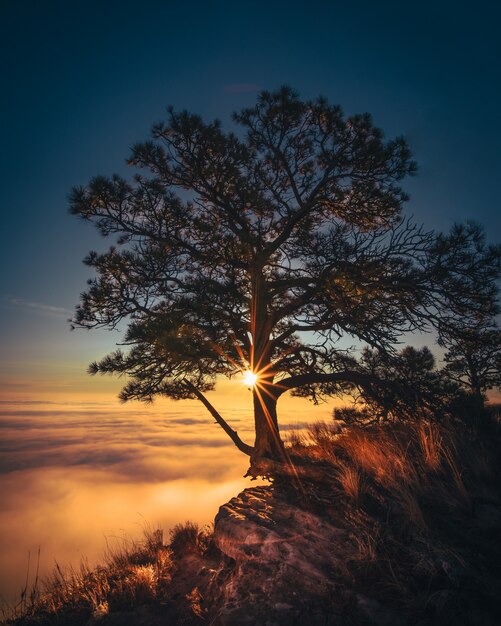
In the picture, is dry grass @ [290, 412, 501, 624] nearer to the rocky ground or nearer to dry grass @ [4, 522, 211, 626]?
the rocky ground

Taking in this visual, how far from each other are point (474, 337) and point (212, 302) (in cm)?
533

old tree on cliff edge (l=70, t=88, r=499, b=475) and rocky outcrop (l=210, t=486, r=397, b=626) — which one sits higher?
old tree on cliff edge (l=70, t=88, r=499, b=475)

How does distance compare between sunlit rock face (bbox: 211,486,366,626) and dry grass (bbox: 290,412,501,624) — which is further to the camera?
sunlit rock face (bbox: 211,486,366,626)

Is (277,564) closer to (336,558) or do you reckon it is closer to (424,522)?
(336,558)

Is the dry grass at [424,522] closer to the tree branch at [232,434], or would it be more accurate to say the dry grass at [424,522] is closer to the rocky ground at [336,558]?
the rocky ground at [336,558]

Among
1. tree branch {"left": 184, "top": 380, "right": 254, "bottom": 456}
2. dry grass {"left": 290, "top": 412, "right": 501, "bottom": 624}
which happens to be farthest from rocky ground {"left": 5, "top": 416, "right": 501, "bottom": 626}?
tree branch {"left": 184, "top": 380, "right": 254, "bottom": 456}

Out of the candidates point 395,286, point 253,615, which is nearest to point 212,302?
point 395,286

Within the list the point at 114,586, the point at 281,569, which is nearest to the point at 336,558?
the point at 281,569

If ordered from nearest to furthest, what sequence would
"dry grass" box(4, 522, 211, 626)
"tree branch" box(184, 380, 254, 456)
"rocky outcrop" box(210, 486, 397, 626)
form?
1. "rocky outcrop" box(210, 486, 397, 626)
2. "dry grass" box(4, 522, 211, 626)
3. "tree branch" box(184, 380, 254, 456)

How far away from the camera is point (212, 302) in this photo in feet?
21.0

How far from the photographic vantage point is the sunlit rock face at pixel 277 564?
3.09 metres

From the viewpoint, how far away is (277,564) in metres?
3.65

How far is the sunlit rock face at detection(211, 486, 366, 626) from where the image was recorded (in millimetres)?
3090

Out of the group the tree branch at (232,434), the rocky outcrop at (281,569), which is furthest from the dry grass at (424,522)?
the tree branch at (232,434)
